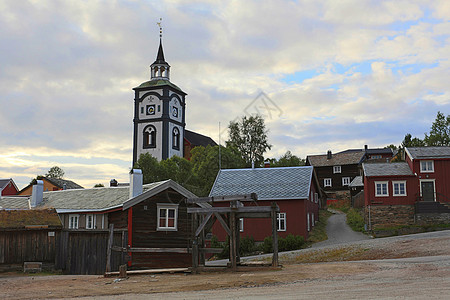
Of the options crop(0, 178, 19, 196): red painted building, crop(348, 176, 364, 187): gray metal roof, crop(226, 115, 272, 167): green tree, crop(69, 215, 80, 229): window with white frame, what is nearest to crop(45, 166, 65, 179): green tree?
crop(0, 178, 19, 196): red painted building

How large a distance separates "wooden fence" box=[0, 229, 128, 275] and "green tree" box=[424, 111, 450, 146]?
60479 millimetres

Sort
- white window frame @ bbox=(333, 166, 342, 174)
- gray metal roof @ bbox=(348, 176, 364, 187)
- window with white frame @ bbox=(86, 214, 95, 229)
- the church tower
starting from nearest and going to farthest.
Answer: window with white frame @ bbox=(86, 214, 95, 229)
gray metal roof @ bbox=(348, 176, 364, 187)
white window frame @ bbox=(333, 166, 342, 174)
the church tower

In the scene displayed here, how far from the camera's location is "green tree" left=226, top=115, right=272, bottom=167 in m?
69.6

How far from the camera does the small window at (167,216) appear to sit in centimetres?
2647

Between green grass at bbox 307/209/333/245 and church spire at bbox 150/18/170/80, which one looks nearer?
green grass at bbox 307/209/333/245

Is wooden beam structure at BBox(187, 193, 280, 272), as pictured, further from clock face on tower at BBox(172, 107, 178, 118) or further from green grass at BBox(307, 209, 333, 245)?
clock face on tower at BBox(172, 107, 178, 118)

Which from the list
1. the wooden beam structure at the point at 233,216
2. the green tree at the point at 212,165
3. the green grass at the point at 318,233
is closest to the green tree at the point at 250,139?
the green tree at the point at 212,165

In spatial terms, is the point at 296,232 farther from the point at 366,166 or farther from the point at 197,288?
the point at 197,288

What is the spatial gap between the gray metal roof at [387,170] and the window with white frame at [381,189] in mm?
790

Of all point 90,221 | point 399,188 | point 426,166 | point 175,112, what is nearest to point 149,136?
point 175,112

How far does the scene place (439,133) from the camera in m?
73.7

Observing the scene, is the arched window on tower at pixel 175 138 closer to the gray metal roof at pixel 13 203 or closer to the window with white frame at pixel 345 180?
the window with white frame at pixel 345 180

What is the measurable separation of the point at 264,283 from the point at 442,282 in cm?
483

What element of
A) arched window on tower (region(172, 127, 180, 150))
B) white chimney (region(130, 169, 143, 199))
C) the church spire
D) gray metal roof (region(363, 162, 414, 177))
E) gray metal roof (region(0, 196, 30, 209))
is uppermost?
the church spire
